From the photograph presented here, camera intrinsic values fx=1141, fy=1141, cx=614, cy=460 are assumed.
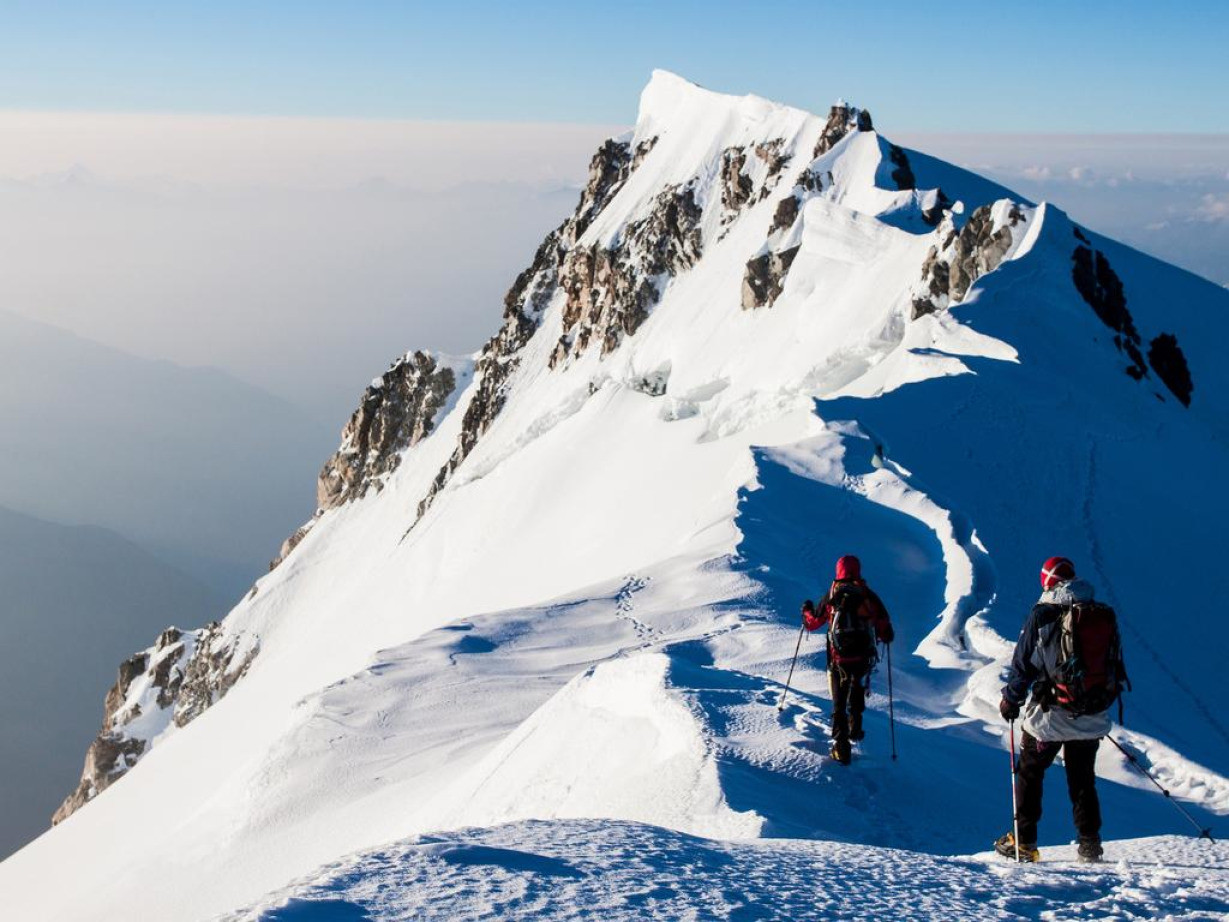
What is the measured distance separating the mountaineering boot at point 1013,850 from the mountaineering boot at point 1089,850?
0.94ft

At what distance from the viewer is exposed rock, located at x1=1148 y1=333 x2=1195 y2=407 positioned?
34156 millimetres

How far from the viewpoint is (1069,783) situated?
7.87m

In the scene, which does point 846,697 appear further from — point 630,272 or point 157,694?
point 157,694

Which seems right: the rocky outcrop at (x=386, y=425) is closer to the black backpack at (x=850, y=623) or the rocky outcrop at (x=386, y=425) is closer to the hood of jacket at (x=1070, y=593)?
the black backpack at (x=850, y=623)

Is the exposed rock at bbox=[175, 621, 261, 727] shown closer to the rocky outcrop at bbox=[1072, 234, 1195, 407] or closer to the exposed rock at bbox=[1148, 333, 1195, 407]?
the rocky outcrop at bbox=[1072, 234, 1195, 407]

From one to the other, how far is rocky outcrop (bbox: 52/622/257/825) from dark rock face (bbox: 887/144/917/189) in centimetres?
4276

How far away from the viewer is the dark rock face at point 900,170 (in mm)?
47188

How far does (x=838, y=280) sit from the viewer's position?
41281mm

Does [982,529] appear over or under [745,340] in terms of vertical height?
under

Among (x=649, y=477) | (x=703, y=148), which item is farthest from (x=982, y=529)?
(x=703, y=148)

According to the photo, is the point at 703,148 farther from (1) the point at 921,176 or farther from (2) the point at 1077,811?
(2) the point at 1077,811

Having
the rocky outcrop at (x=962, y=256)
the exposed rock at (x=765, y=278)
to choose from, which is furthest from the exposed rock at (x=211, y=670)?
the rocky outcrop at (x=962, y=256)

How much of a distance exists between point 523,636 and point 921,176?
124 feet

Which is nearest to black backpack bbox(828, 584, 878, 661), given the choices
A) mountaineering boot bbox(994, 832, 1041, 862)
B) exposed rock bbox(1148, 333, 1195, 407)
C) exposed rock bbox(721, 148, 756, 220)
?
mountaineering boot bbox(994, 832, 1041, 862)
